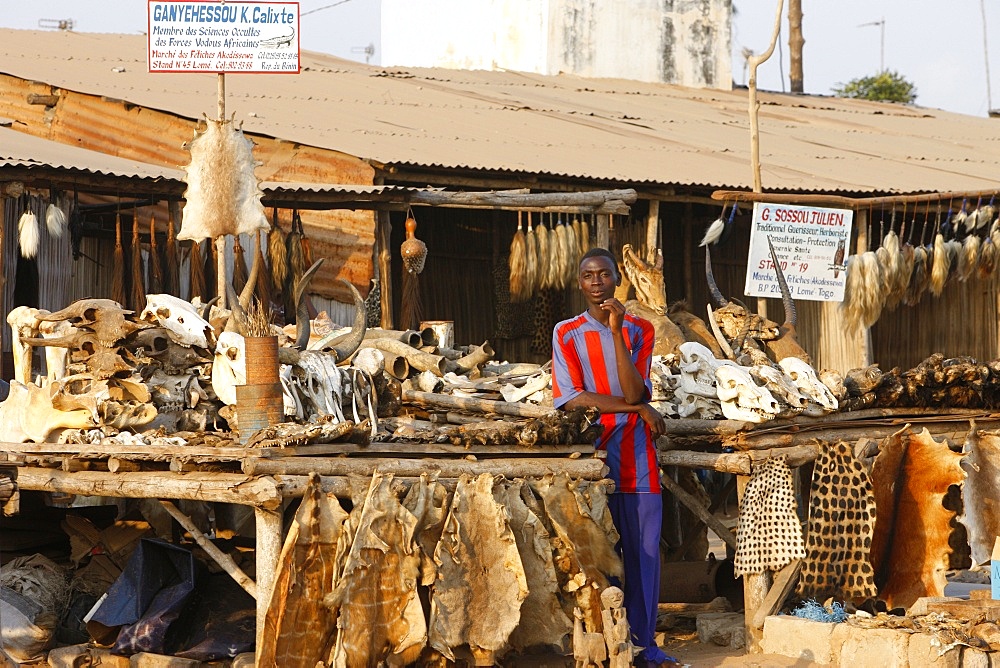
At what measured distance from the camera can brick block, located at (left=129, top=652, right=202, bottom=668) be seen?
8234 mm

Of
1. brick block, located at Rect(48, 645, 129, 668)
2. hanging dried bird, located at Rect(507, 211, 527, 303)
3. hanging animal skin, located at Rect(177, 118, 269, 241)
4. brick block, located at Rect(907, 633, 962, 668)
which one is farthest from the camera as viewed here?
hanging dried bird, located at Rect(507, 211, 527, 303)

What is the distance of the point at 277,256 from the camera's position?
11.3 metres

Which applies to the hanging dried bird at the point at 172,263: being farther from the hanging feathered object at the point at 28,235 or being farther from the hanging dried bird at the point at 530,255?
the hanging dried bird at the point at 530,255

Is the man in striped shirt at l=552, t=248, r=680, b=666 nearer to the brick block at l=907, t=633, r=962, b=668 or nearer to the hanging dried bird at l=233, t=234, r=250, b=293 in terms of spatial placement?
the brick block at l=907, t=633, r=962, b=668

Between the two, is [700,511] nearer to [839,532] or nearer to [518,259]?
[839,532]

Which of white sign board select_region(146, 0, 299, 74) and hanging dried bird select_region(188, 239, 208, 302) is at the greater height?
white sign board select_region(146, 0, 299, 74)

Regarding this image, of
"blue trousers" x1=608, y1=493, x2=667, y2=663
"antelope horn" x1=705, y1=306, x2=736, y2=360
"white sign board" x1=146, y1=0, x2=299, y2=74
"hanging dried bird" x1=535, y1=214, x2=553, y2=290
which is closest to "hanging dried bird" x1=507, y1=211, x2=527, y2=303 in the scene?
"hanging dried bird" x1=535, y1=214, x2=553, y2=290

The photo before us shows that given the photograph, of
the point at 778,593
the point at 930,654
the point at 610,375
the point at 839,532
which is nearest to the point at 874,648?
the point at 930,654

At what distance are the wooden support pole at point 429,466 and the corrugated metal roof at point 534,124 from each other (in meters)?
4.56

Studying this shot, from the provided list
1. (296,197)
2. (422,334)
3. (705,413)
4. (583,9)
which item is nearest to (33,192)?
(296,197)

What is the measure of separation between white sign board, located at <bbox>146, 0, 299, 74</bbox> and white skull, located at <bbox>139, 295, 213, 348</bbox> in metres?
2.25

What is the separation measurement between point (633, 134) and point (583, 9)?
266 inches

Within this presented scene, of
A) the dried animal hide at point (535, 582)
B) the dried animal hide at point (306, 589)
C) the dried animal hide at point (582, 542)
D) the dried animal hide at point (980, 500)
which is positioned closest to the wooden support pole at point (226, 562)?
the dried animal hide at point (306, 589)

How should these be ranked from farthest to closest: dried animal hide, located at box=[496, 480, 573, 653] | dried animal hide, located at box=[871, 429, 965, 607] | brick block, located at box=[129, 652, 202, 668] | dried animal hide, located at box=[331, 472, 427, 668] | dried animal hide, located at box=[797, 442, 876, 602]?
dried animal hide, located at box=[871, 429, 965, 607]
dried animal hide, located at box=[797, 442, 876, 602]
brick block, located at box=[129, 652, 202, 668]
dried animal hide, located at box=[496, 480, 573, 653]
dried animal hide, located at box=[331, 472, 427, 668]
